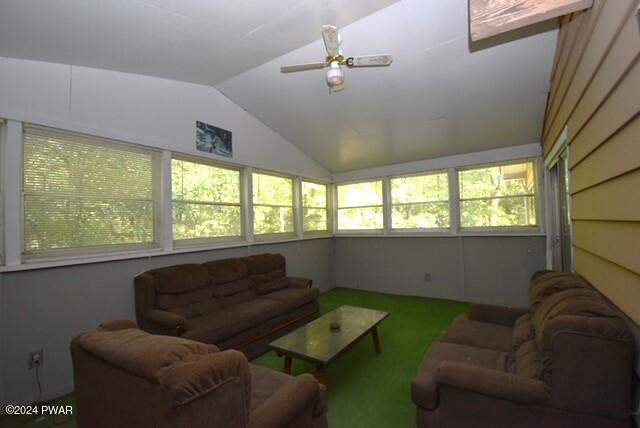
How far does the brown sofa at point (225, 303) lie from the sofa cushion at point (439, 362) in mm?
1751

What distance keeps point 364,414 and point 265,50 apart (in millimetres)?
3153

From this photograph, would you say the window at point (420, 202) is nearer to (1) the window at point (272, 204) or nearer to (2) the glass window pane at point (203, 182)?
Answer: (1) the window at point (272, 204)

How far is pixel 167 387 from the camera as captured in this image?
1023 millimetres

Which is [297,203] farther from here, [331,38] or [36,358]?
[36,358]

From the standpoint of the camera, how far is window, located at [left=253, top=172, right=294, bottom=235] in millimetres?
4547

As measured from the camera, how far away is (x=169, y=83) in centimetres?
327

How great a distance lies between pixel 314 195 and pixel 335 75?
371 centimetres

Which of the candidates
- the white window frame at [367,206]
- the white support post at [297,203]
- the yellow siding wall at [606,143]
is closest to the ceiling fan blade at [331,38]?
the yellow siding wall at [606,143]

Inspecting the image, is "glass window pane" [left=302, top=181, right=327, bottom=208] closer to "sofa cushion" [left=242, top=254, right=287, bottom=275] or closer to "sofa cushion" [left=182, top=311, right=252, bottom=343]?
"sofa cushion" [left=242, top=254, right=287, bottom=275]

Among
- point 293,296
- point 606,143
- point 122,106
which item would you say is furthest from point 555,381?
point 122,106

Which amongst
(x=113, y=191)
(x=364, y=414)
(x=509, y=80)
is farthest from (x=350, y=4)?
(x=364, y=414)

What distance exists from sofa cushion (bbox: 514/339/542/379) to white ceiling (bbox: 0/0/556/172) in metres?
2.47

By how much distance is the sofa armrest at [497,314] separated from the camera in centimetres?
256

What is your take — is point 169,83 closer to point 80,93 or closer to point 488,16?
point 80,93
